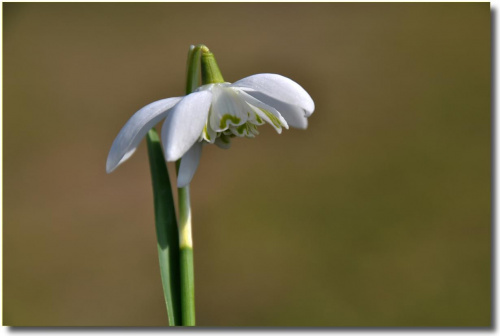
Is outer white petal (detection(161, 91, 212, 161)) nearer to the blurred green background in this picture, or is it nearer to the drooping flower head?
the drooping flower head

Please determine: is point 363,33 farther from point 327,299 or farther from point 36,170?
point 36,170

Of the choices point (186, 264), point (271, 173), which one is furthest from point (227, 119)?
point (271, 173)

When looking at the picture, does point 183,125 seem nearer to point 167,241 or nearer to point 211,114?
point 211,114

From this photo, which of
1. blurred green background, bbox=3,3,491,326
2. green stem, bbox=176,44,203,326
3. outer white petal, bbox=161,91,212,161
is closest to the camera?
outer white petal, bbox=161,91,212,161

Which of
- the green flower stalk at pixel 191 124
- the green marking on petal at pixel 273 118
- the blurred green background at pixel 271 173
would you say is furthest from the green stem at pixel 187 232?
the blurred green background at pixel 271 173

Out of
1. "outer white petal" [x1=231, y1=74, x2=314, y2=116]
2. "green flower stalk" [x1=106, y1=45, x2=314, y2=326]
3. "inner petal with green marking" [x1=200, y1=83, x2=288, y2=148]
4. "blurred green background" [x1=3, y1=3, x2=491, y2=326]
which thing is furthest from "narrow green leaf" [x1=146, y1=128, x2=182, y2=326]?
"blurred green background" [x1=3, y1=3, x2=491, y2=326]

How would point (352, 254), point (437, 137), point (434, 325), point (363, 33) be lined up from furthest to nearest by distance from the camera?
point (363, 33)
point (437, 137)
point (352, 254)
point (434, 325)

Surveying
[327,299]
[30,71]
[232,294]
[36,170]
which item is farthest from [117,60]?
[327,299]
